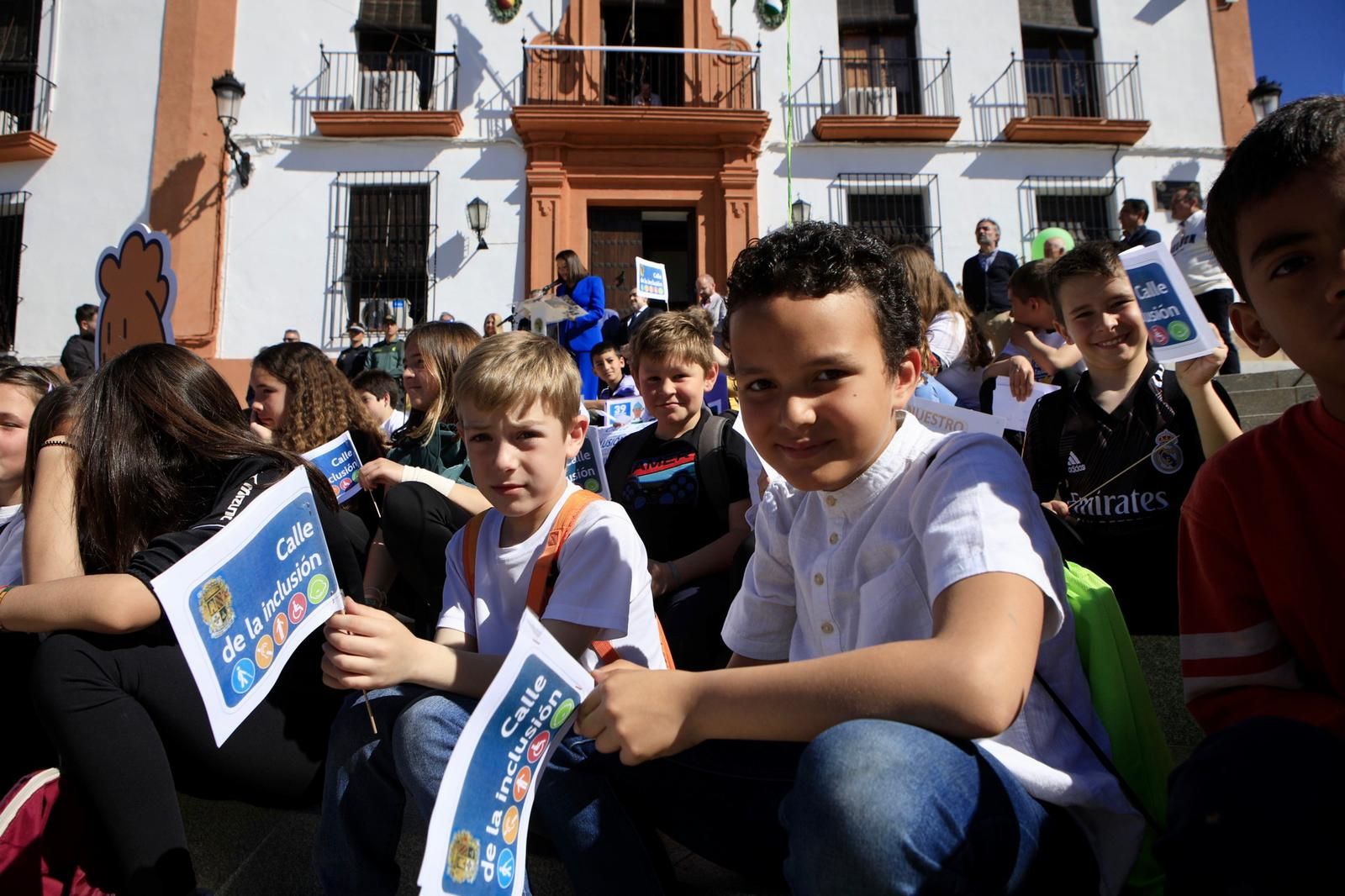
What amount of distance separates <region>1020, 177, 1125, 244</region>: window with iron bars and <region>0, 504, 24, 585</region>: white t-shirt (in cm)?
1130

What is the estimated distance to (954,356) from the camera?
367 centimetres

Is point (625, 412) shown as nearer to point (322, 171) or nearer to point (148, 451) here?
point (148, 451)

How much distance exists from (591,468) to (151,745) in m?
1.36

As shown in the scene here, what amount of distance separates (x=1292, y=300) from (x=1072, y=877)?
2.50ft

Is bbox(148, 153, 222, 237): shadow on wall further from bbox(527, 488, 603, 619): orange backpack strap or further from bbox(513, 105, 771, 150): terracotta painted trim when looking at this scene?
bbox(527, 488, 603, 619): orange backpack strap

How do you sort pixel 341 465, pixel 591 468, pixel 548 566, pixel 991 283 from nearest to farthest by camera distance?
pixel 548 566 → pixel 591 468 → pixel 341 465 → pixel 991 283

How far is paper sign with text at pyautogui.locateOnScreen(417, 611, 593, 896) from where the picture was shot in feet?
3.31

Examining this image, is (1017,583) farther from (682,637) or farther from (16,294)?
(16,294)

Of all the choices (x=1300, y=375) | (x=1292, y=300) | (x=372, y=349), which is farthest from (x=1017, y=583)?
(x=372, y=349)

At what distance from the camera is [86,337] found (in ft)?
27.6

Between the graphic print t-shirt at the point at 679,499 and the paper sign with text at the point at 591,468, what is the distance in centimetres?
13

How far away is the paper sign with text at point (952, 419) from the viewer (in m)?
2.04

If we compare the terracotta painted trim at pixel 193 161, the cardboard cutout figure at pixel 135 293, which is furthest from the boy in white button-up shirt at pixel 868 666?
the terracotta painted trim at pixel 193 161

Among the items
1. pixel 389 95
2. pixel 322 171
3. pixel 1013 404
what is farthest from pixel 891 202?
pixel 1013 404
